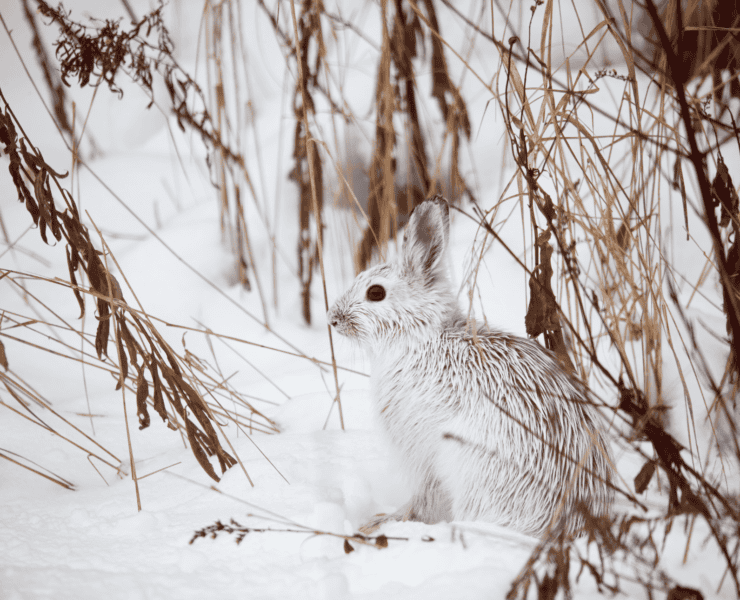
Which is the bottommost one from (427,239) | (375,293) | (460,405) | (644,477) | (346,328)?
(644,477)

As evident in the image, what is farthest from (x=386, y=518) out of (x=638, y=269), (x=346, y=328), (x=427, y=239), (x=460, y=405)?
(x=638, y=269)

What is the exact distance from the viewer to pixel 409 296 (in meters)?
1.62

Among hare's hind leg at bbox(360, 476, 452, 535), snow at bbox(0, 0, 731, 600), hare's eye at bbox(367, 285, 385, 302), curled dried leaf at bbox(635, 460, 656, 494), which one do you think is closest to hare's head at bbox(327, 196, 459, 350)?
hare's eye at bbox(367, 285, 385, 302)

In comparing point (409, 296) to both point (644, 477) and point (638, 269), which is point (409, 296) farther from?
point (644, 477)

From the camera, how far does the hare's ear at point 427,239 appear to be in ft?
5.07

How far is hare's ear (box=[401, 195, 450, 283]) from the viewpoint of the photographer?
5.07 ft

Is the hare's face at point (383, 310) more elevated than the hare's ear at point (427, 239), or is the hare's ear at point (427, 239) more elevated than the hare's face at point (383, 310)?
the hare's ear at point (427, 239)

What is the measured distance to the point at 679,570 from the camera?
36.3 inches

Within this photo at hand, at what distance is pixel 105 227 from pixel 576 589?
3.13m

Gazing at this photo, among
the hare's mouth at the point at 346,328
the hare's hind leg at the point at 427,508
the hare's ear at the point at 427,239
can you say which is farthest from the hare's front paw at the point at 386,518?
the hare's ear at the point at 427,239

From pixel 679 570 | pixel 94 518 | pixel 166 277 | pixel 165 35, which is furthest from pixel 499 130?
pixel 94 518

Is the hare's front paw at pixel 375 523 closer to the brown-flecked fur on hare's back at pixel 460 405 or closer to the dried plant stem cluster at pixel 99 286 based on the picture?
the brown-flecked fur on hare's back at pixel 460 405

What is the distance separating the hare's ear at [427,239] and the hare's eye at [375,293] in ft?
0.37

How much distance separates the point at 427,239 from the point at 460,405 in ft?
1.78
